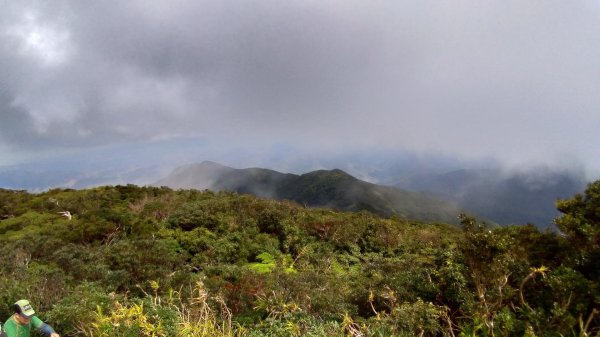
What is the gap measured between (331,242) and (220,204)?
6218 millimetres

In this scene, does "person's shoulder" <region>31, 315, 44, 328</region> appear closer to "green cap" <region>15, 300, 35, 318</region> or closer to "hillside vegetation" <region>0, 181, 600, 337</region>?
"green cap" <region>15, 300, 35, 318</region>

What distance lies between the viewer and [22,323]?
20.7 feet

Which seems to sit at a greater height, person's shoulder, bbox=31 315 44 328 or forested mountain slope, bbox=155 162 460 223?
person's shoulder, bbox=31 315 44 328

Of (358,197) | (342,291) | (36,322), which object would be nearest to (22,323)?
(36,322)

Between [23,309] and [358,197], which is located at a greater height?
[23,309]

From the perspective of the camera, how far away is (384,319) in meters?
5.70

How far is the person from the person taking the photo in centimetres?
625

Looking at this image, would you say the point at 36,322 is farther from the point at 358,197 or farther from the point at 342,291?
the point at 358,197

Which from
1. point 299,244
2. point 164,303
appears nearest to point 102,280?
point 164,303

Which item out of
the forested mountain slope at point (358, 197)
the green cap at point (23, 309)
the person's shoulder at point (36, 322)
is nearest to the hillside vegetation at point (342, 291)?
the person's shoulder at point (36, 322)

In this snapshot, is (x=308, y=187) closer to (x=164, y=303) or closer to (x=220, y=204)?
(x=220, y=204)

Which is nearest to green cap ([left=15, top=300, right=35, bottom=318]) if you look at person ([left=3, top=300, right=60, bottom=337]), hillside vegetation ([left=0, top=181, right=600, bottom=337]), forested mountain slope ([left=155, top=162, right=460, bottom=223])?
person ([left=3, top=300, right=60, bottom=337])

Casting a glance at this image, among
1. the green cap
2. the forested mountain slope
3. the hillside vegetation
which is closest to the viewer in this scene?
the hillside vegetation

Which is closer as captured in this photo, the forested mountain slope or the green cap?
the green cap
